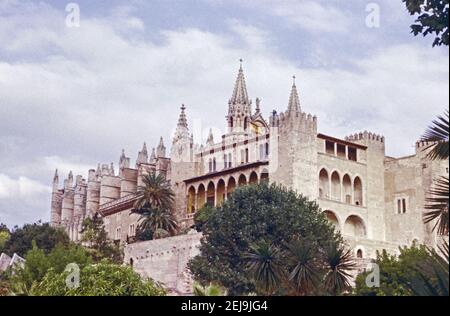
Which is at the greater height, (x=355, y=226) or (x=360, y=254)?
(x=355, y=226)

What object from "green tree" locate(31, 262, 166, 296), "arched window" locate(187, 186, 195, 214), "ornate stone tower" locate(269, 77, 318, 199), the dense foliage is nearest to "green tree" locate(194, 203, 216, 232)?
"ornate stone tower" locate(269, 77, 318, 199)

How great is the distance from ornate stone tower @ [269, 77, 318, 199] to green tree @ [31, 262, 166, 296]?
21.7m

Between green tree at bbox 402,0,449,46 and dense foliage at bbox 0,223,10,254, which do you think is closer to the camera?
green tree at bbox 402,0,449,46

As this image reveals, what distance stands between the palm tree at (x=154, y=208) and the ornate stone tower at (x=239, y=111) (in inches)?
634

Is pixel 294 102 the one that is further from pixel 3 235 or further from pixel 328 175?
pixel 3 235

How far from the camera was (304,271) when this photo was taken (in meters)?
25.2

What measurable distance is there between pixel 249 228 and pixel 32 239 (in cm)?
2164

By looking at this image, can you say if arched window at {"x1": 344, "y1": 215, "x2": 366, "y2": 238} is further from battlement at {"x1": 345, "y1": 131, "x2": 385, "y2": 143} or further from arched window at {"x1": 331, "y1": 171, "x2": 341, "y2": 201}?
battlement at {"x1": 345, "y1": 131, "x2": 385, "y2": 143}

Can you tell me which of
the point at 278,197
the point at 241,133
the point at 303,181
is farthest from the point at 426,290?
the point at 241,133

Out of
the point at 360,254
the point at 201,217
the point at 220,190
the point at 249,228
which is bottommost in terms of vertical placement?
the point at 360,254

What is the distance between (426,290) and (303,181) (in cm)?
3665

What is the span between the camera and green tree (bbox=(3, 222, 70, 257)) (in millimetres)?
57438

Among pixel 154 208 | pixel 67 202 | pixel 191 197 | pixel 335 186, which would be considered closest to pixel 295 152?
pixel 335 186
